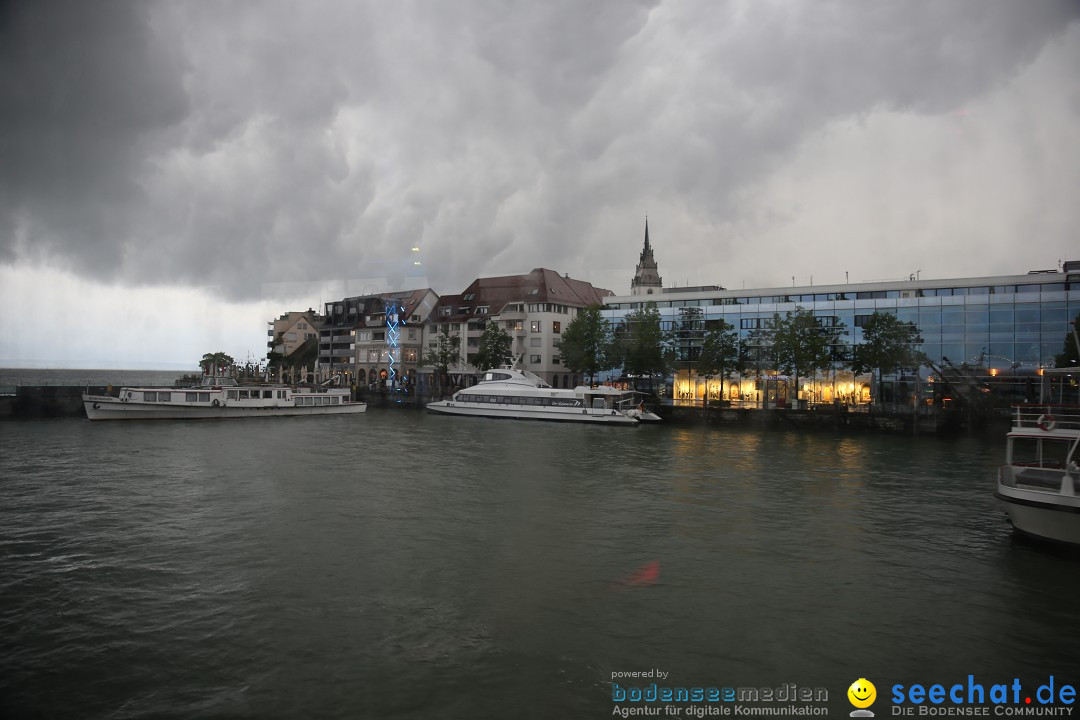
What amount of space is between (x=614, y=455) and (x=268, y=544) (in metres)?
23.8

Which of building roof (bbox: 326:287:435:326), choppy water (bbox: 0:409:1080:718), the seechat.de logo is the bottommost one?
the seechat.de logo

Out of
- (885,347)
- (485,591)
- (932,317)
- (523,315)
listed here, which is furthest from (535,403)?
(485,591)

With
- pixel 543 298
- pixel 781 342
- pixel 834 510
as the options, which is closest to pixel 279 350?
pixel 543 298

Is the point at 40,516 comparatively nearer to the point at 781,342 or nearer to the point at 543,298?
the point at 781,342

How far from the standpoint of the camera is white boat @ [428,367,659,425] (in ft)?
198

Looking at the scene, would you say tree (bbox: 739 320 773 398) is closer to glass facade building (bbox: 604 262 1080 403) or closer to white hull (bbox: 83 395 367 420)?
glass facade building (bbox: 604 262 1080 403)

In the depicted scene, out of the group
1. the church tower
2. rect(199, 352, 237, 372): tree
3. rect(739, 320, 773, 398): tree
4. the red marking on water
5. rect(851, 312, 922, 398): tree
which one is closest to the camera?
the red marking on water

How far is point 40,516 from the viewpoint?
1931cm

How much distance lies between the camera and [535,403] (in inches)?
2552

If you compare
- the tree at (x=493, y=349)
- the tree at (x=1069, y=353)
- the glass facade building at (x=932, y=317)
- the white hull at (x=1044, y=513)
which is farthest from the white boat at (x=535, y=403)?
the white hull at (x=1044, y=513)

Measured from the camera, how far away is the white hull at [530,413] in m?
59.3

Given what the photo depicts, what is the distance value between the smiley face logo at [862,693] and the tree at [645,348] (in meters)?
63.2

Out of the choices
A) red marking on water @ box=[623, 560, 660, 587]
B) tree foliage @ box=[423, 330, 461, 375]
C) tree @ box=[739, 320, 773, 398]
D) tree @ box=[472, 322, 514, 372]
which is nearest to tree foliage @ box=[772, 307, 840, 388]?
tree @ box=[739, 320, 773, 398]

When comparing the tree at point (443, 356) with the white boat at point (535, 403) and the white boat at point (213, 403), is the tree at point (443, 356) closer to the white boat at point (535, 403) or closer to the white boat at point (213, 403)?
the white boat at point (535, 403)
